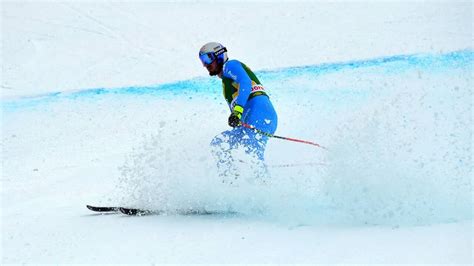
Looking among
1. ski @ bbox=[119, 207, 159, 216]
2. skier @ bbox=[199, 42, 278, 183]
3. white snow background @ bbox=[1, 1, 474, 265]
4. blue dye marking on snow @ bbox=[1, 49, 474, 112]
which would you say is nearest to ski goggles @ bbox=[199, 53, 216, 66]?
skier @ bbox=[199, 42, 278, 183]

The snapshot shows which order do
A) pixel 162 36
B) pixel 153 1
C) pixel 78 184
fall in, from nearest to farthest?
pixel 78 184
pixel 162 36
pixel 153 1

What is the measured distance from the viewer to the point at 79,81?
1088 cm

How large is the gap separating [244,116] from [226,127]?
11.2 ft

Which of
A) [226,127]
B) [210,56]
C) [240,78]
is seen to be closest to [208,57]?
[210,56]

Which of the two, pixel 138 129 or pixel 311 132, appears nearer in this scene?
pixel 311 132

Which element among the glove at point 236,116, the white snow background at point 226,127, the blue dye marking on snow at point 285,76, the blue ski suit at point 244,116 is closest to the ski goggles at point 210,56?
the blue ski suit at point 244,116

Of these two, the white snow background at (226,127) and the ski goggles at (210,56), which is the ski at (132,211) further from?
the ski goggles at (210,56)

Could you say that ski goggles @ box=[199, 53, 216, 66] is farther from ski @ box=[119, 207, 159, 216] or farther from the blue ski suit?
ski @ box=[119, 207, 159, 216]

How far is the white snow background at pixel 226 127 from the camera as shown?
12.4ft

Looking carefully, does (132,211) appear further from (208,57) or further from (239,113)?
(208,57)

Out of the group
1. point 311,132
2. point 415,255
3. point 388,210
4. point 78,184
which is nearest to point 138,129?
point 78,184

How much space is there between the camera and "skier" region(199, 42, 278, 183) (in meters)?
4.45

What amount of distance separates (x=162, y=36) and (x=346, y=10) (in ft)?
15.8

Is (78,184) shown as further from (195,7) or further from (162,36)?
(195,7)
